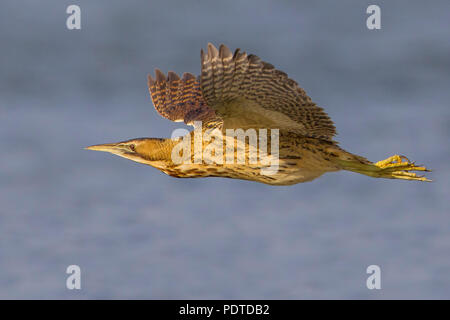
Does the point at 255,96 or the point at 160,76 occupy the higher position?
the point at 160,76

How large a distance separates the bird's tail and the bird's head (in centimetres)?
196

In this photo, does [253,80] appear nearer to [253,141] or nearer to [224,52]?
[224,52]

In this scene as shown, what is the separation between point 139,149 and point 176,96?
1579mm

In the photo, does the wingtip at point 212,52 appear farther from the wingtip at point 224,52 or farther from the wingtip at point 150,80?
the wingtip at point 150,80

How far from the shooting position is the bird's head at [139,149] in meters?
10.2

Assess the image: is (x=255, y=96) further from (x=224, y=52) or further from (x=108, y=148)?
(x=108, y=148)

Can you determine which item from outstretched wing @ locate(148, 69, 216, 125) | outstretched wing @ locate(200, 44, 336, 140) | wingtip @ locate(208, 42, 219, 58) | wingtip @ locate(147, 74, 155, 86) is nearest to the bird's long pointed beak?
outstretched wing @ locate(148, 69, 216, 125)

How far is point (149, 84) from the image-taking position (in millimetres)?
11930

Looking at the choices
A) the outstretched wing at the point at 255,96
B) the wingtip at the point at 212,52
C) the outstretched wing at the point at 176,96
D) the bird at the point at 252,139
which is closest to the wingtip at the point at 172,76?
the outstretched wing at the point at 176,96

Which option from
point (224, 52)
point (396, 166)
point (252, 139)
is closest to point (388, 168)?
point (396, 166)

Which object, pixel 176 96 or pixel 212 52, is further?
pixel 176 96

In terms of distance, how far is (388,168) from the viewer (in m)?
9.99

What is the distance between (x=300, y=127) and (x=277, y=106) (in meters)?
0.49

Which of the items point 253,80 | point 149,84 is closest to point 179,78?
point 149,84
